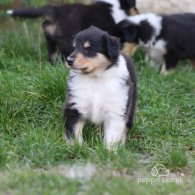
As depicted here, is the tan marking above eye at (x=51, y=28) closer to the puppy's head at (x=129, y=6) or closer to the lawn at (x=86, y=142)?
the lawn at (x=86, y=142)

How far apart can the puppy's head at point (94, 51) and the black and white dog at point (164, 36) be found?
9.69 feet

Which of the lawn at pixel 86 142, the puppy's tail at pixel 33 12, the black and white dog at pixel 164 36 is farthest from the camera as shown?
the black and white dog at pixel 164 36

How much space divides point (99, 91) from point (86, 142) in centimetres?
46

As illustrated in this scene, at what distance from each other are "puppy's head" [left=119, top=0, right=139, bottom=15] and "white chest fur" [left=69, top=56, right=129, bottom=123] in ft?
11.7

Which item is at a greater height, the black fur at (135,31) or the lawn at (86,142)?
the black fur at (135,31)

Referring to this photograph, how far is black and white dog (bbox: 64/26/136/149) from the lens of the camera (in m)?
4.79

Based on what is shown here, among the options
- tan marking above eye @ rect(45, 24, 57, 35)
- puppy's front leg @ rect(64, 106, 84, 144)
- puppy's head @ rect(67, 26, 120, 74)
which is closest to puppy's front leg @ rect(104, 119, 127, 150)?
puppy's front leg @ rect(64, 106, 84, 144)

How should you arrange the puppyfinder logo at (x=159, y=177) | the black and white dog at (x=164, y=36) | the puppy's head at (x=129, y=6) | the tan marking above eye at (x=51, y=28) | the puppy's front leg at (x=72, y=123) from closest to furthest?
the puppyfinder logo at (x=159, y=177)
the puppy's front leg at (x=72, y=123)
the tan marking above eye at (x=51, y=28)
the black and white dog at (x=164, y=36)
the puppy's head at (x=129, y=6)

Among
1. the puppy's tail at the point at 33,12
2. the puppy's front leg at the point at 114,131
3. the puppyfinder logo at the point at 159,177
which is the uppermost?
the puppy's tail at the point at 33,12

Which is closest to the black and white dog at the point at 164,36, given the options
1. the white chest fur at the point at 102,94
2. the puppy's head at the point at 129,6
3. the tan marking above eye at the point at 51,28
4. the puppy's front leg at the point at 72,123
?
the puppy's head at the point at 129,6

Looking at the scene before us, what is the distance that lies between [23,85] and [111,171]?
2183 millimetres

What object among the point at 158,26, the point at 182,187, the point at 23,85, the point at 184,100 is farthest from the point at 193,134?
the point at 158,26

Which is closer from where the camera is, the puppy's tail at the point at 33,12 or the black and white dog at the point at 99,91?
the black and white dog at the point at 99,91

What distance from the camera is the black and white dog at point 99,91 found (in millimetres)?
4785
